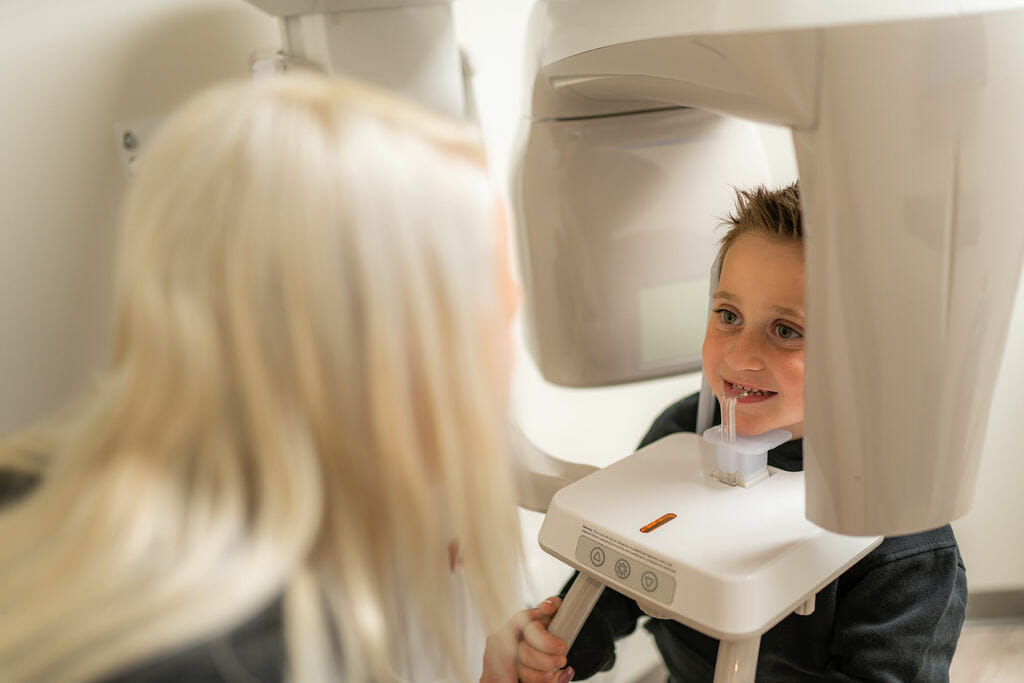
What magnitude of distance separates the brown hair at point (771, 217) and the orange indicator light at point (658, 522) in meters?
0.27

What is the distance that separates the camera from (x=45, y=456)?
0.58m

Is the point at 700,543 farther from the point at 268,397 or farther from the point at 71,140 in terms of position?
the point at 71,140

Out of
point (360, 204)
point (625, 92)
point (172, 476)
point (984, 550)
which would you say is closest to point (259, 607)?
point (172, 476)

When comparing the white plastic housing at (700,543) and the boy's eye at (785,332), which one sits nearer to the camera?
the white plastic housing at (700,543)

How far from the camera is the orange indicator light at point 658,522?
0.66 metres

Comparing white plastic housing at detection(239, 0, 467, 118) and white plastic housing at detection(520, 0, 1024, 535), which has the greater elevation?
white plastic housing at detection(239, 0, 467, 118)

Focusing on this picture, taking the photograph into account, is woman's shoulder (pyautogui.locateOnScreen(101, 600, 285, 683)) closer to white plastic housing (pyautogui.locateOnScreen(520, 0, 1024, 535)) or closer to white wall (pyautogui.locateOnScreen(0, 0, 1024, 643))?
white plastic housing (pyautogui.locateOnScreen(520, 0, 1024, 535))

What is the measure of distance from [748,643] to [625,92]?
426 millimetres

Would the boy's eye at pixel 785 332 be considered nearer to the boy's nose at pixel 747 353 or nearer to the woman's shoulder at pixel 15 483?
the boy's nose at pixel 747 353

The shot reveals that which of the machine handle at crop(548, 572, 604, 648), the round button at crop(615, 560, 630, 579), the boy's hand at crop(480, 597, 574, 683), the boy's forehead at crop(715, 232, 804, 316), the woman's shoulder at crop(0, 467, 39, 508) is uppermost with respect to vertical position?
the boy's forehead at crop(715, 232, 804, 316)

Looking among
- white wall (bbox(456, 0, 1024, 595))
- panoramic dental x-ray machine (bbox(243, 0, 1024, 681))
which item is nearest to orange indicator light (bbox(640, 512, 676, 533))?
panoramic dental x-ray machine (bbox(243, 0, 1024, 681))

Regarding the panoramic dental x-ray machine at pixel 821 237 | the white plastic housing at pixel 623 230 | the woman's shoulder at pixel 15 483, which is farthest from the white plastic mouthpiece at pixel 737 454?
the woman's shoulder at pixel 15 483

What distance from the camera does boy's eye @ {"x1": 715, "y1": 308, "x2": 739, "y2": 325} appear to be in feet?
2.76

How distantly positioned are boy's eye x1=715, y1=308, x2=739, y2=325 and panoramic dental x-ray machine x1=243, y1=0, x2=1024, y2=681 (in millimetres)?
131
